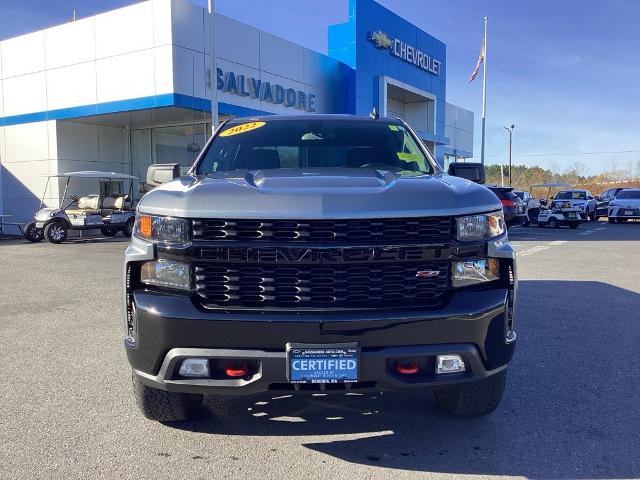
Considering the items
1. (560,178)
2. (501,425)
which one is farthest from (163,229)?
(560,178)

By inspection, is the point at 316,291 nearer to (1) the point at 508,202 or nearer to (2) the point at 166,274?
(2) the point at 166,274

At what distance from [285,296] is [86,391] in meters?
2.12

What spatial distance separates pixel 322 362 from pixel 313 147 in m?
2.13

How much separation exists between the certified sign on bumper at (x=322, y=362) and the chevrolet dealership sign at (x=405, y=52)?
24.0 metres

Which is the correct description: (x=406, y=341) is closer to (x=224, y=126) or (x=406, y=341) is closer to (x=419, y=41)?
(x=224, y=126)

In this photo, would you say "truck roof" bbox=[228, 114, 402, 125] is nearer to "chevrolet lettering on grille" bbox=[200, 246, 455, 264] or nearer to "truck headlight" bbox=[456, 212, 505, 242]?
"truck headlight" bbox=[456, 212, 505, 242]

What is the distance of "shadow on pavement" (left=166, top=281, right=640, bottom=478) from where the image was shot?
296 cm

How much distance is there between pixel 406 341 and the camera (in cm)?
267

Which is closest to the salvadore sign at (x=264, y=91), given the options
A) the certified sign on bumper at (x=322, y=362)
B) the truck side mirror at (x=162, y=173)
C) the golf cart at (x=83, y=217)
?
the golf cart at (x=83, y=217)

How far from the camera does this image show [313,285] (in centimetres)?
275

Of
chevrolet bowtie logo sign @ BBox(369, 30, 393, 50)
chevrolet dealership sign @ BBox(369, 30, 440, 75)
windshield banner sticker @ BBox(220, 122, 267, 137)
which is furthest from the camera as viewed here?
chevrolet dealership sign @ BBox(369, 30, 440, 75)

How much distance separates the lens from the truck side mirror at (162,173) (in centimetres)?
423

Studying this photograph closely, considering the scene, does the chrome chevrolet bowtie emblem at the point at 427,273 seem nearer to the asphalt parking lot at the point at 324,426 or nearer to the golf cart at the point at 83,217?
the asphalt parking lot at the point at 324,426

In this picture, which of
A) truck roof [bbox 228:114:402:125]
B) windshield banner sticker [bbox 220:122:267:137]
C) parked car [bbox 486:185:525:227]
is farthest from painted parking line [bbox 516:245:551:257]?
→ windshield banner sticker [bbox 220:122:267:137]
